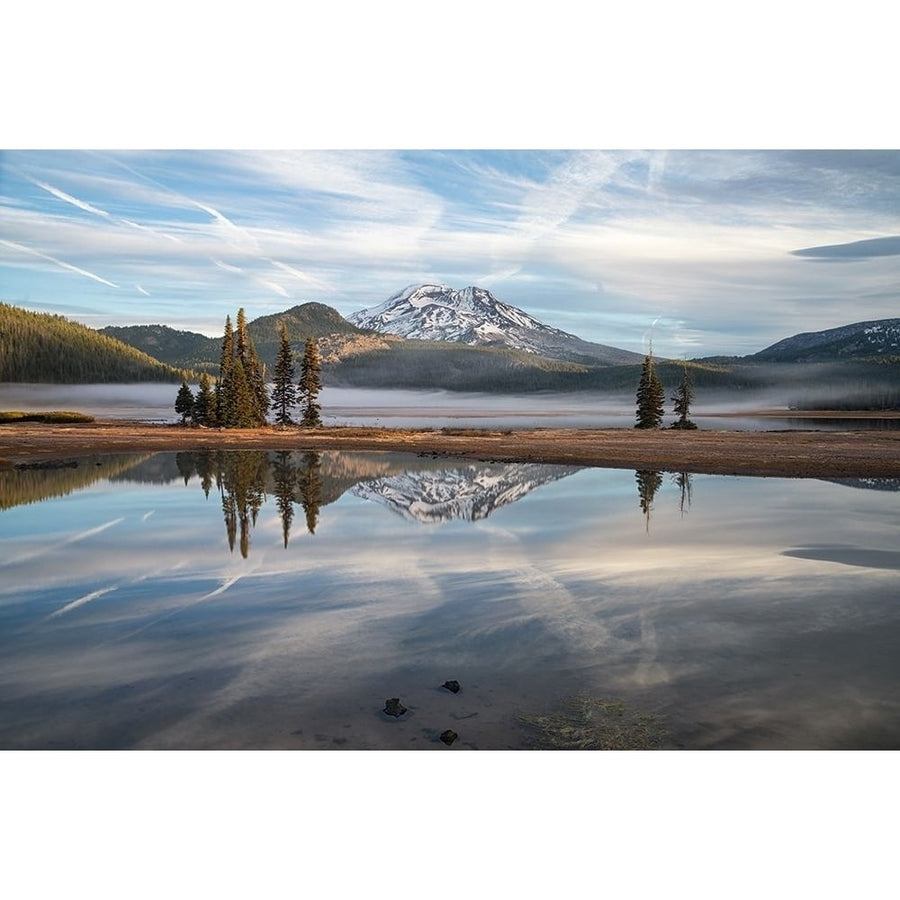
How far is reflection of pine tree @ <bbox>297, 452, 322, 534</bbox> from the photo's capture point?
2307 cm

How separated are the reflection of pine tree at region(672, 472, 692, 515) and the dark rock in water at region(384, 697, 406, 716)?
57.4 ft

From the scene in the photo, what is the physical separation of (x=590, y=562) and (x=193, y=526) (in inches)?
460

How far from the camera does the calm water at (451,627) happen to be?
26.6ft

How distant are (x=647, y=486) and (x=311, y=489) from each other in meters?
14.5

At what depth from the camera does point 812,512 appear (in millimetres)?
23547

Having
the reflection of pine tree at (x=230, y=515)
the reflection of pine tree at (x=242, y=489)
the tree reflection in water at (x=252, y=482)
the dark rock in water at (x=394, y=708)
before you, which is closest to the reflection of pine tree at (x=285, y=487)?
the tree reflection in water at (x=252, y=482)

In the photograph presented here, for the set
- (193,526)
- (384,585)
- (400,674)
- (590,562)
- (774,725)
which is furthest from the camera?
(193,526)

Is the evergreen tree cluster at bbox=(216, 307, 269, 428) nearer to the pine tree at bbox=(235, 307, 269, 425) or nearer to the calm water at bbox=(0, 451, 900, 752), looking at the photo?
the pine tree at bbox=(235, 307, 269, 425)

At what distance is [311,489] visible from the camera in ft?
102

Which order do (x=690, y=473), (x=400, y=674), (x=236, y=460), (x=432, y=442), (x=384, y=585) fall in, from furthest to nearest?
(x=432, y=442) < (x=236, y=460) < (x=690, y=473) < (x=384, y=585) < (x=400, y=674)

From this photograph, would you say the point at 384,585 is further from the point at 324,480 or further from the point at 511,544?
the point at 324,480

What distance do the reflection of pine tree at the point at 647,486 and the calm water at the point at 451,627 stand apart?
0.77 m

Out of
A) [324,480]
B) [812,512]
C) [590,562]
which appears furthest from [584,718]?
[324,480]

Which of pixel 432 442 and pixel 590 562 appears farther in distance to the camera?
pixel 432 442
